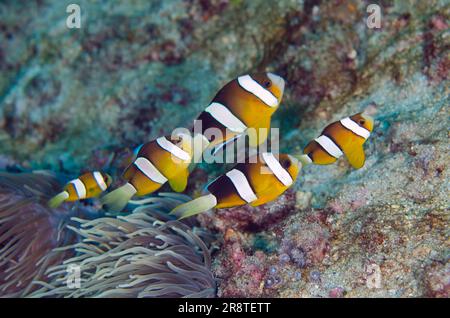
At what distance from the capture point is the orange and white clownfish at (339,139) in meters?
2.46

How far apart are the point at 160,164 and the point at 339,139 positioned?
1014 mm

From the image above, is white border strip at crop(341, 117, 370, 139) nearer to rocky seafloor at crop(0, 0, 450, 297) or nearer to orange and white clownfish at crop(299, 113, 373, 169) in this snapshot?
orange and white clownfish at crop(299, 113, 373, 169)

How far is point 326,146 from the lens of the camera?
247cm

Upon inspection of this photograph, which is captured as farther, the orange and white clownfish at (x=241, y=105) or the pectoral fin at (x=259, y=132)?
the pectoral fin at (x=259, y=132)

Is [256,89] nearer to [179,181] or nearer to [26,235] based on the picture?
[179,181]

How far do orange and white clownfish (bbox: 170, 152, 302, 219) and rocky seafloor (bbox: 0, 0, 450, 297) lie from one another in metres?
0.31

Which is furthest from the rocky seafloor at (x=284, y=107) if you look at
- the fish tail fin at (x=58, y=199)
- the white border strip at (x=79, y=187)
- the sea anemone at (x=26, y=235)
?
the white border strip at (x=79, y=187)

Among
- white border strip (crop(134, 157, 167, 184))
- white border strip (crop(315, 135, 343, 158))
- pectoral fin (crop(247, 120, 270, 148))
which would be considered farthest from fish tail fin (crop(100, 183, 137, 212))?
white border strip (crop(315, 135, 343, 158))

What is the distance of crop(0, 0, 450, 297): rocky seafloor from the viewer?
7.41ft

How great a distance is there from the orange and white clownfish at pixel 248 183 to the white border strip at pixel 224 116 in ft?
0.85

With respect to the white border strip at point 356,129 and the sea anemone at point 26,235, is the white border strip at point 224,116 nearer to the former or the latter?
the white border strip at point 356,129
